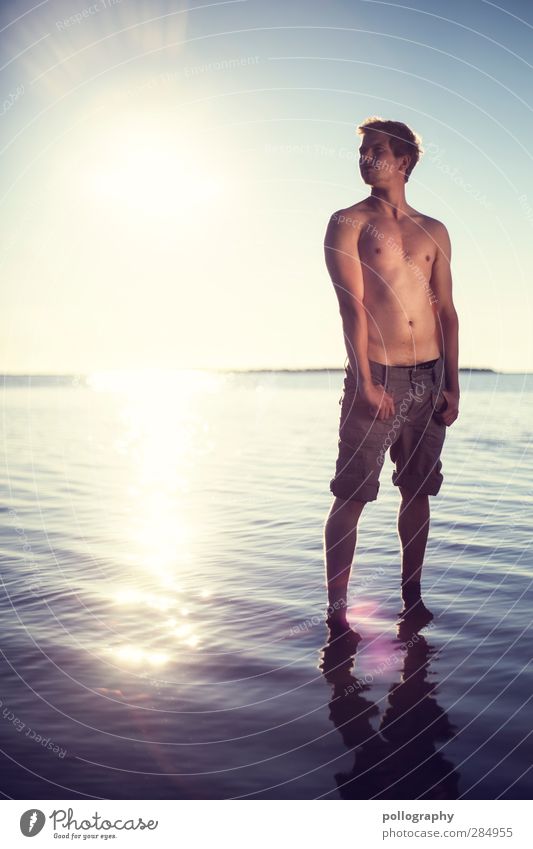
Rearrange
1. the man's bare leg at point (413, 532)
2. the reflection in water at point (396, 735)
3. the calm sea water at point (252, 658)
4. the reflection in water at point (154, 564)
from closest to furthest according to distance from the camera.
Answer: the reflection in water at point (396, 735) < the calm sea water at point (252, 658) < the reflection in water at point (154, 564) < the man's bare leg at point (413, 532)

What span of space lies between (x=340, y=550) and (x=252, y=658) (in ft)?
3.21

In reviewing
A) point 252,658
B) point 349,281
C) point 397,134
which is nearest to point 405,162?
point 397,134

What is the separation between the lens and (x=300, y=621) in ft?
18.2

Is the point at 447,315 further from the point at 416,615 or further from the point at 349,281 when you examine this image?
the point at 416,615

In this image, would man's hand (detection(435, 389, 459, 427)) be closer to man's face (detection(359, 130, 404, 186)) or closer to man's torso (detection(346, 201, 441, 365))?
man's torso (detection(346, 201, 441, 365))

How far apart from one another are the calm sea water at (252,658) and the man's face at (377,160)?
2864mm

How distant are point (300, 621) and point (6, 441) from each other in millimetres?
16866

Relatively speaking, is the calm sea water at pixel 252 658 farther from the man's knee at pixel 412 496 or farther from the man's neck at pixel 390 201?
the man's neck at pixel 390 201

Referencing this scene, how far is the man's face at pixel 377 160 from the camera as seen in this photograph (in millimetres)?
5305

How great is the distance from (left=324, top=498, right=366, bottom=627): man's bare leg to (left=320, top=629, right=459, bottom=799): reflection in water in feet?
2.25

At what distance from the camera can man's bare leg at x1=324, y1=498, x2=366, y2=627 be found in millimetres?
5434

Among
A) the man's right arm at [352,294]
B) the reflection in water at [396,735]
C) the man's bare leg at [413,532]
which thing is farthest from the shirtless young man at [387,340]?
the reflection in water at [396,735]

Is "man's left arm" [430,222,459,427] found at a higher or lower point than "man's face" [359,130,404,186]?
lower

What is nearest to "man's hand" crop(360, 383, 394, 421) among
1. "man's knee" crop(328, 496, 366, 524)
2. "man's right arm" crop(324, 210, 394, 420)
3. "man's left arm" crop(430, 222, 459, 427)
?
"man's right arm" crop(324, 210, 394, 420)
